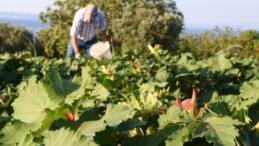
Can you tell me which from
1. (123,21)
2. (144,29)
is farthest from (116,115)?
(123,21)

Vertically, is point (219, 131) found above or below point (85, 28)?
above

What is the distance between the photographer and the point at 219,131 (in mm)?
1236

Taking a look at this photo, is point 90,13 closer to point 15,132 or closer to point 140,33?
point 15,132

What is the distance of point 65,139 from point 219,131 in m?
0.38

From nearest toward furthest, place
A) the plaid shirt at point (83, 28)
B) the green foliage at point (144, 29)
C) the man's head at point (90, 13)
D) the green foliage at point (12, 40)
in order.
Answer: the man's head at point (90, 13) < the plaid shirt at point (83, 28) < the green foliage at point (144, 29) < the green foliage at point (12, 40)

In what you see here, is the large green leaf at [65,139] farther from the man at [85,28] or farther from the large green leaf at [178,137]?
the man at [85,28]

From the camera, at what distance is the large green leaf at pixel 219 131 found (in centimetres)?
121

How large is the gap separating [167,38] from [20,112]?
19.9 meters

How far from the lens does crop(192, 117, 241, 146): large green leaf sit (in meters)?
1.21

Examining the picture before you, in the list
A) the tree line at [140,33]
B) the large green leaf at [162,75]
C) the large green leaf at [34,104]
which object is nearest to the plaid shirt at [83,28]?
the large green leaf at [162,75]

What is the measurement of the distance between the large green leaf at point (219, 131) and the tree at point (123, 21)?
19424 millimetres

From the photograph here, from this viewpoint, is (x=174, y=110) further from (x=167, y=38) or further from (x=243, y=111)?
(x=167, y=38)

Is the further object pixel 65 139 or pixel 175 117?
pixel 175 117

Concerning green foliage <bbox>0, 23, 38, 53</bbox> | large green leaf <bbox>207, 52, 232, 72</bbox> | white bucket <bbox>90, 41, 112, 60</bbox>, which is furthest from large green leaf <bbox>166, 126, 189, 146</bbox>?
green foliage <bbox>0, 23, 38, 53</bbox>
